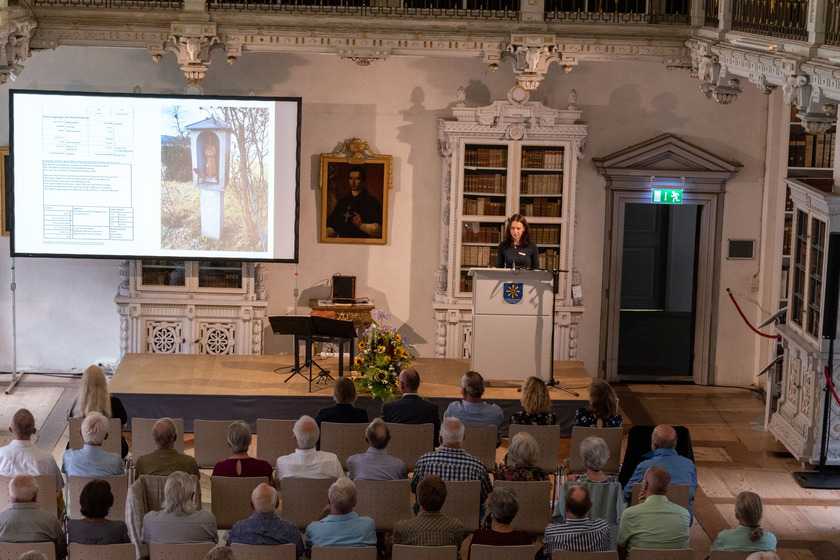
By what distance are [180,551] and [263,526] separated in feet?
1.49

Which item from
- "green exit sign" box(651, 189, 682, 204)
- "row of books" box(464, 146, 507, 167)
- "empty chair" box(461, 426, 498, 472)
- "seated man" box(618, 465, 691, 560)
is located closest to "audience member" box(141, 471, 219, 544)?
"seated man" box(618, 465, 691, 560)

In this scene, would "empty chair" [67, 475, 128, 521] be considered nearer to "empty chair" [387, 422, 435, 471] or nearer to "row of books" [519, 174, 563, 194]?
"empty chair" [387, 422, 435, 471]

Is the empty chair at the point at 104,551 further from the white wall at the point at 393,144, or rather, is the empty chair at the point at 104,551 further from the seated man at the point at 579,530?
the white wall at the point at 393,144

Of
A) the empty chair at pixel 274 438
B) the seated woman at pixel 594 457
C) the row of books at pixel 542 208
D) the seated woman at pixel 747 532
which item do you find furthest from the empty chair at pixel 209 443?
the row of books at pixel 542 208

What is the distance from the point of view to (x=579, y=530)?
647 centimetres

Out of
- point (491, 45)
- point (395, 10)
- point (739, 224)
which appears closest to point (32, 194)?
point (395, 10)

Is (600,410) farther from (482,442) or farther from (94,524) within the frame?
(94,524)

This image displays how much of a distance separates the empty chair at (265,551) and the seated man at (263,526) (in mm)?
130

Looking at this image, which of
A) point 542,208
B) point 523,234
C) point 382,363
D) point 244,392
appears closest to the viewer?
point 382,363

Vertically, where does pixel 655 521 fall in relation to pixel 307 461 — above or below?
below

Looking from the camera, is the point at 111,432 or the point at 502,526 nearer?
the point at 502,526

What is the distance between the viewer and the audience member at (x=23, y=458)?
7.60m

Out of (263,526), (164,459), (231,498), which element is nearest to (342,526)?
(263,526)

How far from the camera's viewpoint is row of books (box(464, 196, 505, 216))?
12.9m
